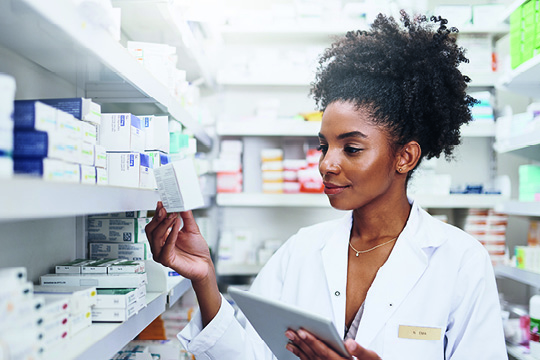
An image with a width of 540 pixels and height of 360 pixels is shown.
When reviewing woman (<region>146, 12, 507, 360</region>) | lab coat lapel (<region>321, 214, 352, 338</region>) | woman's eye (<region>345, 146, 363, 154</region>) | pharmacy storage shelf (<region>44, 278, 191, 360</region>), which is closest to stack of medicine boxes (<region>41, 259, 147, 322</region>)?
pharmacy storage shelf (<region>44, 278, 191, 360</region>)

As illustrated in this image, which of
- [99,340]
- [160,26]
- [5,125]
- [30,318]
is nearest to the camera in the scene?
[5,125]

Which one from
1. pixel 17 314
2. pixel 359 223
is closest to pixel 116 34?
pixel 17 314

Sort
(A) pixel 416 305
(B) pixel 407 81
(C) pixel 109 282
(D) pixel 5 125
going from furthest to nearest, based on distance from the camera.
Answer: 1. (B) pixel 407 81
2. (A) pixel 416 305
3. (C) pixel 109 282
4. (D) pixel 5 125

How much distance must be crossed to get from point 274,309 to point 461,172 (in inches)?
103

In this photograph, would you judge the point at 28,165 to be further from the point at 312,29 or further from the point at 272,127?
the point at 312,29

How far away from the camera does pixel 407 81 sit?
4.91 ft

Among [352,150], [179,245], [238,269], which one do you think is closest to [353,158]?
[352,150]

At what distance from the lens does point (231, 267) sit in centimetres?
288

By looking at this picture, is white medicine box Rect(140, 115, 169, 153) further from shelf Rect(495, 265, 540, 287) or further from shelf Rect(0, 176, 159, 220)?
shelf Rect(495, 265, 540, 287)

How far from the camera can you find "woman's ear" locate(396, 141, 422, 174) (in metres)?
1.49

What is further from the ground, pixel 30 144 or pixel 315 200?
pixel 30 144

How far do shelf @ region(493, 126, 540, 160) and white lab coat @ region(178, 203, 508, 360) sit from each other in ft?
2.87

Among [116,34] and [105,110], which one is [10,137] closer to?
[116,34]

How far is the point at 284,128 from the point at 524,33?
4.58 ft
